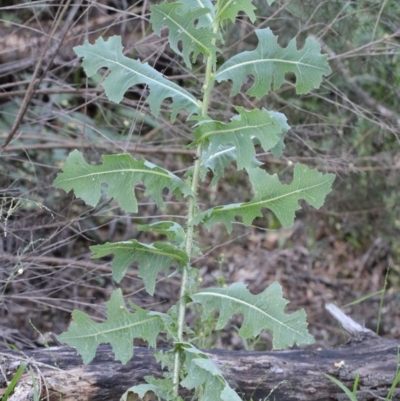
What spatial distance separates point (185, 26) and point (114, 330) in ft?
3.84

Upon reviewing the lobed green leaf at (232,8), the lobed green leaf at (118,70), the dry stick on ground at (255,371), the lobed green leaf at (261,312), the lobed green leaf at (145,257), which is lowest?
the dry stick on ground at (255,371)

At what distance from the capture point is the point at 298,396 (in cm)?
317

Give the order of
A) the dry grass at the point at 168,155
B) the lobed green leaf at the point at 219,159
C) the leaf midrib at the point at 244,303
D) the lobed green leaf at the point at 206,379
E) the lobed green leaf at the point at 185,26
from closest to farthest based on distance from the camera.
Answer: the lobed green leaf at the point at 206,379
the leaf midrib at the point at 244,303
the lobed green leaf at the point at 185,26
the lobed green leaf at the point at 219,159
the dry grass at the point at 168,155

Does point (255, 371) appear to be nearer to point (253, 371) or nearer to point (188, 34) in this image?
point (253, 371)

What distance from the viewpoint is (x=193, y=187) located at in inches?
111

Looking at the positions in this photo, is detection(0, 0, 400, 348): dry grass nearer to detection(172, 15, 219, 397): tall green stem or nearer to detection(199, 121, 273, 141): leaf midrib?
detection(172, 15, 219, 397): tall green stem

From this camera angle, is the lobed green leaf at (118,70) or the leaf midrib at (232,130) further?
the lobed green leaf at (118,70)

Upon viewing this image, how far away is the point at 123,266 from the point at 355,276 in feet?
15.7

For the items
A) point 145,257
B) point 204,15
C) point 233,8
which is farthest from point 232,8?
point 145,257

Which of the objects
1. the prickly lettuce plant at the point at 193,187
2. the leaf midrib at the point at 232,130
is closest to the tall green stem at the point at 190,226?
the prickly lettuce plant at the point at 193,187

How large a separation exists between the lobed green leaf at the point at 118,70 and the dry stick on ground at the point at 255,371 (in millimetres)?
1090

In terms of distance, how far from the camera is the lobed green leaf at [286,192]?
261 centimetres

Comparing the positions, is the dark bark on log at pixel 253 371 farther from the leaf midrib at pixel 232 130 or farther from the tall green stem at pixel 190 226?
the leaf midrib at pixel 232 130

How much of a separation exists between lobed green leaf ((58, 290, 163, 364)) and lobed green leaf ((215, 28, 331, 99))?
3.18 feet
